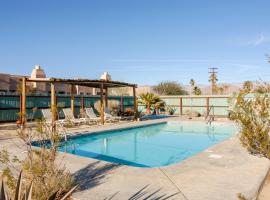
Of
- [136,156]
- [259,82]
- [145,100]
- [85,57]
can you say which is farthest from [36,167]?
[85,57]

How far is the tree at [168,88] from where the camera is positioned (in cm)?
4689

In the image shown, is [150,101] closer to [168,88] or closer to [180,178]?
[180,178]

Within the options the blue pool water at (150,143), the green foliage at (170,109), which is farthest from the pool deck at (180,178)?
the green foliage at (170,109)

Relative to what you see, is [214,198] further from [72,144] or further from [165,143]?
[165,143]

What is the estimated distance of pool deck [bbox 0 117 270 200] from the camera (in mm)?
4797

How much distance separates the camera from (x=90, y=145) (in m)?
11.7

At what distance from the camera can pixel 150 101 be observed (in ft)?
82.6

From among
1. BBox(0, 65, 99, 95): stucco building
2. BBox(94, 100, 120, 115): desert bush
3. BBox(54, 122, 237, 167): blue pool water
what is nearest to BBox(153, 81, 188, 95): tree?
BBox(0, 65, 99, 95): stucco building

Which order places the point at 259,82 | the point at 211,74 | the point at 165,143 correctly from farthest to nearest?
the point at 211,74, the point at 165,143, the point at 259,82

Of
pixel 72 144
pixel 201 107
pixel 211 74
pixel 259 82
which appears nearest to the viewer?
pixel 259 82

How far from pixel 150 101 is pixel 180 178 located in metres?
19.6

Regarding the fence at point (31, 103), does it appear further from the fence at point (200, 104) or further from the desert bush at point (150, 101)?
the fence at point (200, 104)

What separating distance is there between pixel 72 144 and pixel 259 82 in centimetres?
858

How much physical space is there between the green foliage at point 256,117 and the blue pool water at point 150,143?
494 cm
